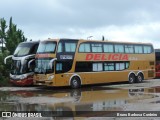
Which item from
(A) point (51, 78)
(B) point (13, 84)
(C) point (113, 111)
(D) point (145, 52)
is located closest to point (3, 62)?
(B) point (13, 84)

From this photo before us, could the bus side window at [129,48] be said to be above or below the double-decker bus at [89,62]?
above

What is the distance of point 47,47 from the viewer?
25781mm

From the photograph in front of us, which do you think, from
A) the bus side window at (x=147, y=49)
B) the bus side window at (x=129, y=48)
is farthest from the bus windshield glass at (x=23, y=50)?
the bus side window at (x=147, y=49)

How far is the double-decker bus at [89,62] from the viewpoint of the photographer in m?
25.3

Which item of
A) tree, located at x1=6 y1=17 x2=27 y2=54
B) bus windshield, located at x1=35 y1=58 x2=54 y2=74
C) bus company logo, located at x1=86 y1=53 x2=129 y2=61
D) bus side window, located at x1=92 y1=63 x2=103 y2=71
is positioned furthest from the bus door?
tree, located at x1=6 y1=17 x2=27 y2=54

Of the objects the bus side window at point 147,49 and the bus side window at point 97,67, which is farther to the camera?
the bus side window at point 147,49

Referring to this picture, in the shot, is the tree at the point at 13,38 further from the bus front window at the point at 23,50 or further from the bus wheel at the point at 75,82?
the bus wheel at the point at 75,82

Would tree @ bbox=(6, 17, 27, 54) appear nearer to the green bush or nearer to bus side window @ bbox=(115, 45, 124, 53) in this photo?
the green bush

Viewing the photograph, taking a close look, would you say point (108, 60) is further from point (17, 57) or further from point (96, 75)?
point (17, 57)

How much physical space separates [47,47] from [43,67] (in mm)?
1378

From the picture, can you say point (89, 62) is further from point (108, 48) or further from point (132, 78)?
point (132, 78)

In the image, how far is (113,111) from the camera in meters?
14.1

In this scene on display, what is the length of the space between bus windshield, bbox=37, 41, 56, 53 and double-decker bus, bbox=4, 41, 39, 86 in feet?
5.53

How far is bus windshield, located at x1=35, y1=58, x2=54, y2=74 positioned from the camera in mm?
25227
